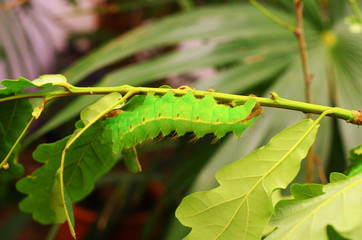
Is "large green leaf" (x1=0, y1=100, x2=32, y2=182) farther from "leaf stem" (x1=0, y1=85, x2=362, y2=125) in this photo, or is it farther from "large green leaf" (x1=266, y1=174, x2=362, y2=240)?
"large green leaf" (x1=266, y1=174, x2=362, y2=240)

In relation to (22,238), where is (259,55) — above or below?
above

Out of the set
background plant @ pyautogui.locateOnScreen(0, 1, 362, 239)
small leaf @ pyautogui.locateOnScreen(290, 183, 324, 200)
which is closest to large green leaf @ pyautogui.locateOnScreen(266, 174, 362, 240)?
small leaf @ pyautogui.locateOnScreen(290, 183, 324, 200)

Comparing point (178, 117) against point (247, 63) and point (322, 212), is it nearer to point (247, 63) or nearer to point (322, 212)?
point (322, 212)

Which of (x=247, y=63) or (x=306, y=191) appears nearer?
(x=306, y=191)

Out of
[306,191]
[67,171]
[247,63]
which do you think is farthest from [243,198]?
[247,63]

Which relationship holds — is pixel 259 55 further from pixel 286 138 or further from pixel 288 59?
pixel 286 138

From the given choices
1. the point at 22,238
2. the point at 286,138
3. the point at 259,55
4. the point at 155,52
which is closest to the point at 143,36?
the point at 259,55

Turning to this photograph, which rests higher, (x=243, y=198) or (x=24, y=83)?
(x=24, y=83)
